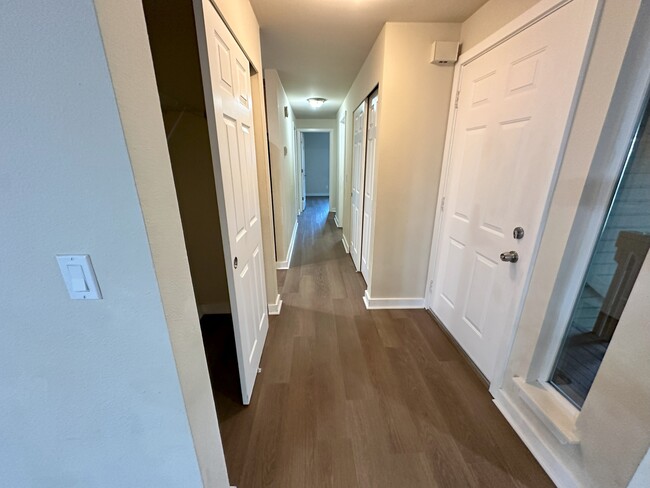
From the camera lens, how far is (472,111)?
180 cm

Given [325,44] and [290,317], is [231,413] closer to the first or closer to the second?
Result: [290,317]

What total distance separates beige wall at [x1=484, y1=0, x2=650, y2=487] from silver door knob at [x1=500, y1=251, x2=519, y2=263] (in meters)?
0.12

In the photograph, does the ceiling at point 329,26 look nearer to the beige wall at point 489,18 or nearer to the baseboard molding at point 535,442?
the beige wall at point 489,18

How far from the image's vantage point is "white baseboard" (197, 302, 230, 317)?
2.45 meters

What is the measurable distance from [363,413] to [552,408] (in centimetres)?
91

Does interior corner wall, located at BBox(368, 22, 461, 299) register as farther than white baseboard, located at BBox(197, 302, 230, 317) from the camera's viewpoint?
No

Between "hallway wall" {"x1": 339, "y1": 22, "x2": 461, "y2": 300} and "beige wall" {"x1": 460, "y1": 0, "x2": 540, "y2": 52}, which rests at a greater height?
"beige wall" {"x1": 460, "y1": 0, "x2": 540, "y2": 52}

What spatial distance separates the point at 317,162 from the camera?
9.22 metres

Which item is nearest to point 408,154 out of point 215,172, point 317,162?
point 215,172

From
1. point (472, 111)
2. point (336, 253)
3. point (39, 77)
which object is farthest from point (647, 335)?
point (336, 253)

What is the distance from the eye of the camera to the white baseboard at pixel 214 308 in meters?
2.45

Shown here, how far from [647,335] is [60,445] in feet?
5.91

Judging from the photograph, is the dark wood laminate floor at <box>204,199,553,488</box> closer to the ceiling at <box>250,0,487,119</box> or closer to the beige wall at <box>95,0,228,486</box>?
the beige wall at <box>95,0,228,486</box>

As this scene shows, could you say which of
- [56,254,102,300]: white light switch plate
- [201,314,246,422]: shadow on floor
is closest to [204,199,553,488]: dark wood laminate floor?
[201,314,246,422]: shadow on floor
